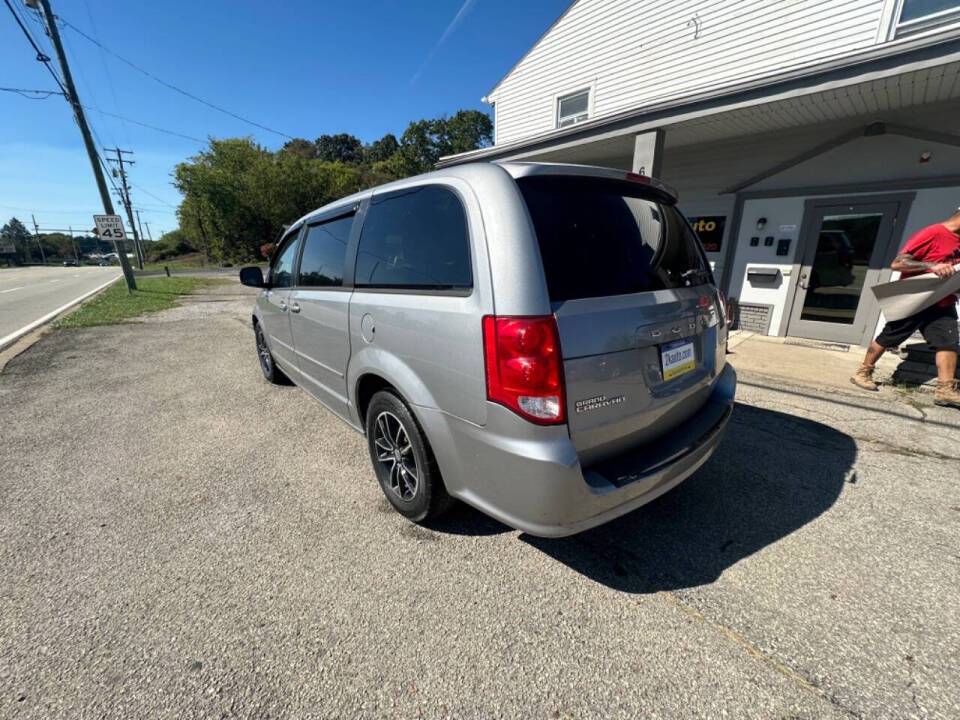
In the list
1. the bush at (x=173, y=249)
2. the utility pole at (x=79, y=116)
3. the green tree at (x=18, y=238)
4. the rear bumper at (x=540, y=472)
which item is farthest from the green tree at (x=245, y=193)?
the green tree at (x=18, y=238)

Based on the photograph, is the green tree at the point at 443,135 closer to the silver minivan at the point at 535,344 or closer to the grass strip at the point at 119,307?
the grass strip at the point at 119,307

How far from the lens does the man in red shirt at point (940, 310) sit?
3.67 m

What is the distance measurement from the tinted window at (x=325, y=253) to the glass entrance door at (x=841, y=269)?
6946 mm

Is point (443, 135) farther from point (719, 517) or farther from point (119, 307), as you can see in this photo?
point (719, 517)

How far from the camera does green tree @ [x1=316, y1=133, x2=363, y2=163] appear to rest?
80250 mm

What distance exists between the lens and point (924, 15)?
5.63 metres

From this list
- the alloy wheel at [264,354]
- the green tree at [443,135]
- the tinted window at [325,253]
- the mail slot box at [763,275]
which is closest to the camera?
the tinted window at [325,253]

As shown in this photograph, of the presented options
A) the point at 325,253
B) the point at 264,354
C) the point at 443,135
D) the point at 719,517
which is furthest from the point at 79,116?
the point at 443,135

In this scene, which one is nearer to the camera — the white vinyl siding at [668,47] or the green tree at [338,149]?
the white vinyl siding at [668,47]

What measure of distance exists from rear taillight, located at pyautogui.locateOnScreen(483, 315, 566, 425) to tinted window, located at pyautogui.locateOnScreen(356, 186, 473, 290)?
12.5 inches

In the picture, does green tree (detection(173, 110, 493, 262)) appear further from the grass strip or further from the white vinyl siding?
the white vinyl siding

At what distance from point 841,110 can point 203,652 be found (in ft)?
26.4

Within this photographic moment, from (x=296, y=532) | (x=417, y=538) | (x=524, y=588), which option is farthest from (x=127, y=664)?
(x=524, y=588)

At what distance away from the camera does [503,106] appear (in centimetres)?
1127
